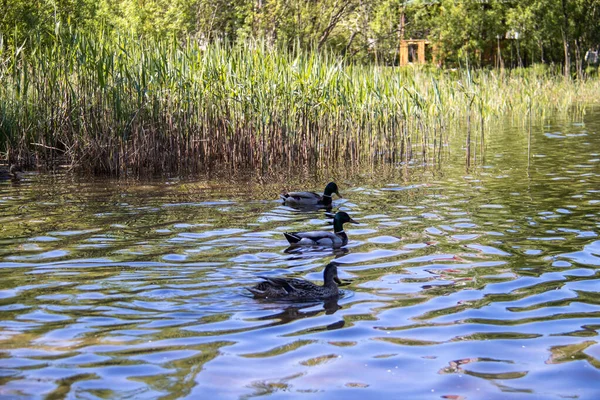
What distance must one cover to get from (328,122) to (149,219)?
21.1 feet

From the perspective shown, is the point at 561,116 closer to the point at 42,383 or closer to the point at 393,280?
the point at 393,280

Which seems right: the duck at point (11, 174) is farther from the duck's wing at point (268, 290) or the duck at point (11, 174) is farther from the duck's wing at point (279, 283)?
the duck's wing at point (279, 283)

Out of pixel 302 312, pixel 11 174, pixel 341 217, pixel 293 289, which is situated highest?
pixel 11 174

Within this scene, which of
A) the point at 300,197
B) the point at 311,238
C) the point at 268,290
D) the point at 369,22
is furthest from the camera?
the point at 369,22

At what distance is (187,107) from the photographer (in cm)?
1518

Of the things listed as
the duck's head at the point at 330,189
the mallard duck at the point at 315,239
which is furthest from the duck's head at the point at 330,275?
the duck's head at the point at 330,189

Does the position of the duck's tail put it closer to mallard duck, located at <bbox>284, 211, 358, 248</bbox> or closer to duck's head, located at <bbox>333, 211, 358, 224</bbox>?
mallard duck, located at <bbox>284, 211, 358, 248</bbox>

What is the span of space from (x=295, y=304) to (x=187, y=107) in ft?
30.3

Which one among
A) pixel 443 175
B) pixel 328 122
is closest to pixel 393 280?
pixel 443 175

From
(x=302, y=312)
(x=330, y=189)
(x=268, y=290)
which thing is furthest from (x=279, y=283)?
(x=330, y=189)

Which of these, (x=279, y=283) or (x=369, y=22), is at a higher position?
(x=369, y=22)

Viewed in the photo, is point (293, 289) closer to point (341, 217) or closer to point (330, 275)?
point (330, 275)

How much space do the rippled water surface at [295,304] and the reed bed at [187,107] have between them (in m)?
2.19

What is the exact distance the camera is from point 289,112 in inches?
616
